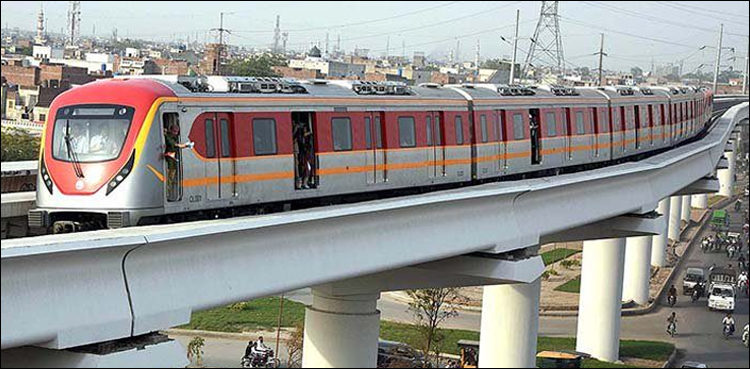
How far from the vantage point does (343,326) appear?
803 inches

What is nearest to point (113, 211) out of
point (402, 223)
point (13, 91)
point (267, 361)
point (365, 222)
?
point (365, 222)

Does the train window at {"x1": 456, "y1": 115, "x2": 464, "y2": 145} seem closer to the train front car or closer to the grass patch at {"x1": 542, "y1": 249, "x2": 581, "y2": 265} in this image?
the train front car

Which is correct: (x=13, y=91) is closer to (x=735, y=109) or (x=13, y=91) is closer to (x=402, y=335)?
(x=402, y=335)

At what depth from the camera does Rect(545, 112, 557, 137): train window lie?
1026 inches

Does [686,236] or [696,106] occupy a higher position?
[696,106]

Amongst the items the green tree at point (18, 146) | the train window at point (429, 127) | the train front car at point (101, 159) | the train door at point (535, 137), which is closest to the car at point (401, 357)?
the train door at point (535, 137)

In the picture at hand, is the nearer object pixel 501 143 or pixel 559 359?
pixel 501 143

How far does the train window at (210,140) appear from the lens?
1563cm

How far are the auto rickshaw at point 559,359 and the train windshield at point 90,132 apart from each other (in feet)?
60.3

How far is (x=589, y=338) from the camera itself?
3772 cm

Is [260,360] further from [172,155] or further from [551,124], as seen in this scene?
[172,155]

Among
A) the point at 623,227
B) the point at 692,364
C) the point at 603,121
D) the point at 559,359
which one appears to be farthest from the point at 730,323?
the point at 603,121

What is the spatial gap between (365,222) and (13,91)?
7.73m

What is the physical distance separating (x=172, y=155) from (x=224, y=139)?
1.31m
